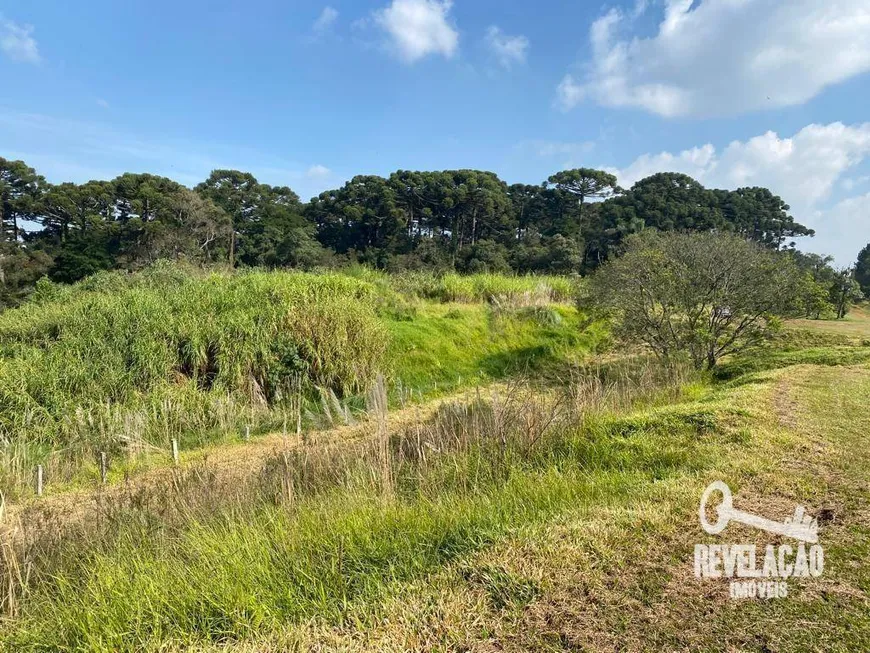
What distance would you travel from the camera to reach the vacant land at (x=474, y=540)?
7.44 ft

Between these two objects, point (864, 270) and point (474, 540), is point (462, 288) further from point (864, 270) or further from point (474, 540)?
point (864, 270)

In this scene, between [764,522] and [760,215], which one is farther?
[760,215]

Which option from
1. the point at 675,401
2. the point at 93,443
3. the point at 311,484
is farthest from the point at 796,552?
the point at 93,443

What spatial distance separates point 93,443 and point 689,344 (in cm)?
1130

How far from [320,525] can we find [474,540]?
1.11 m

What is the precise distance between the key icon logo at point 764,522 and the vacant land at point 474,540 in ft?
0.19

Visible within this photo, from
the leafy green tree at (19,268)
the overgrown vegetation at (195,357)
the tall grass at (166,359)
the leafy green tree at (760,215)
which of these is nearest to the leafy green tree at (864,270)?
the leafy green tree at (760,215)

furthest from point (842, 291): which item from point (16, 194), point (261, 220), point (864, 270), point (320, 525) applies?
point (16, 194)

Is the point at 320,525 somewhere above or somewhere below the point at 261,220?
below

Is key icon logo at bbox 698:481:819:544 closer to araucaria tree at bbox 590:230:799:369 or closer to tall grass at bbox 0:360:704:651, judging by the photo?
tall grass at bbox 0:360:704:651

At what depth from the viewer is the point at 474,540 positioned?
2.95 meters

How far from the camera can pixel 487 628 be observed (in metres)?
2.25

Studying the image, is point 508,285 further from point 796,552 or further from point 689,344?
point 796,552

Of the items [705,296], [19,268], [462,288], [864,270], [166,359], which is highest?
[864,270]
